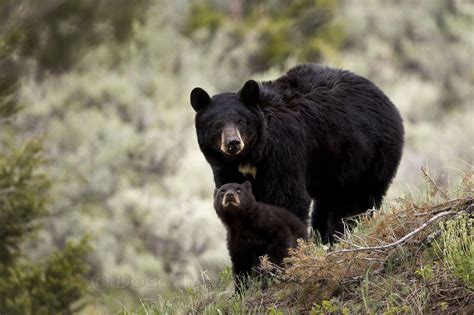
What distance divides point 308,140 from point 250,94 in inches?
26.5

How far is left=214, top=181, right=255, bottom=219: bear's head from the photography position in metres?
6.83

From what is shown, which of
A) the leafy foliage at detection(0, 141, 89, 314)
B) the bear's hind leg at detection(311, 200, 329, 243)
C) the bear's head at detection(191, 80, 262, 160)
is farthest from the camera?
the leafy foliage at detection(0, 141, 89, 314)

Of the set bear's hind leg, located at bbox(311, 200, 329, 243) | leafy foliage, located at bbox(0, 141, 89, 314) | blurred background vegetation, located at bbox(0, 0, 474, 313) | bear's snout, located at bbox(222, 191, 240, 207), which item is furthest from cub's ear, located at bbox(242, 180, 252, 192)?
leafy foliage, located at bbox(0, 141, 89, 314)

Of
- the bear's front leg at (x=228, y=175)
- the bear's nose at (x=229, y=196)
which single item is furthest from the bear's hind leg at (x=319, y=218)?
the bear's nose at (x=229, y=196)

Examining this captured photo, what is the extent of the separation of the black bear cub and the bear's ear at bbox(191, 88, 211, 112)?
852 mm

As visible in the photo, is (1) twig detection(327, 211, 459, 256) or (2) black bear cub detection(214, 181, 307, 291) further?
(2) black bear cub detection(214, 181, 307, 291)

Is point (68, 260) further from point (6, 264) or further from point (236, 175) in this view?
point (236, 175)

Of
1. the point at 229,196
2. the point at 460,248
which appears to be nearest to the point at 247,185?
the point at 229,196

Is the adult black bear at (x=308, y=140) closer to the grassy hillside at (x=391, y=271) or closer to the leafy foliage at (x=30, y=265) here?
the grassy hillside at (x=391, y=271)

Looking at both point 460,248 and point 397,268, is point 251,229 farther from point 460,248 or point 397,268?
point 460,248

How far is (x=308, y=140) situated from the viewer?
7.63 m

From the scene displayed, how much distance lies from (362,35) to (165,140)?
36.6 feet

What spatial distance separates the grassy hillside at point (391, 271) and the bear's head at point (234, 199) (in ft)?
2.14

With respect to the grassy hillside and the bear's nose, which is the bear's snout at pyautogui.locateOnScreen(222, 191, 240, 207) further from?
the grassy hillside
